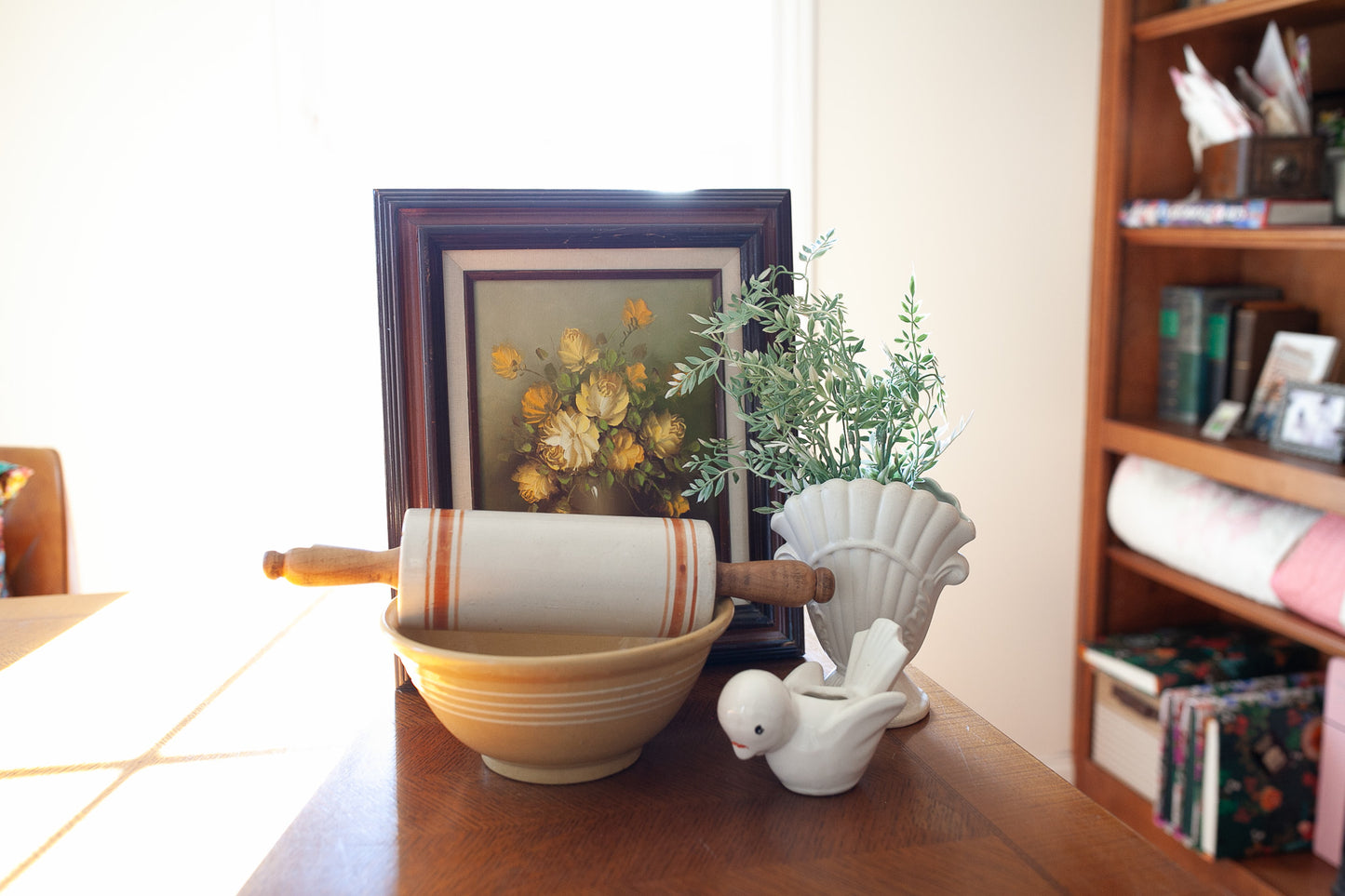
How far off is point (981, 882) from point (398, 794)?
1.28 feet

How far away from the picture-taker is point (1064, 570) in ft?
8.07

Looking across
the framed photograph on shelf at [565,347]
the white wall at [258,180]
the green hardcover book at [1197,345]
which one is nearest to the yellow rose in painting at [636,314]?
the framed photograph on shelf at [565,347]

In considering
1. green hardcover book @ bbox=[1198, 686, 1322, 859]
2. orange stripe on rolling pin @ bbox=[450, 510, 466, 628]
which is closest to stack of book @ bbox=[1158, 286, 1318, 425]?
green hardcover book @ bbox=[1198, 686, 1322, 859]

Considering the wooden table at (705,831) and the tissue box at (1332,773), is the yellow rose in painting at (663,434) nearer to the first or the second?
the wooden table at (705,831)

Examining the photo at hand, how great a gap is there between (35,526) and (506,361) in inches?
47.2

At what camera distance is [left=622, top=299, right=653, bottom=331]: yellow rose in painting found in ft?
2.96

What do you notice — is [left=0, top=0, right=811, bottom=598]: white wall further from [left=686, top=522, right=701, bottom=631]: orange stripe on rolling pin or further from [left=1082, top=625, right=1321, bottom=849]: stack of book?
[left=686, top=522, right=701, bottom=631]: orange stripe on rolling pin

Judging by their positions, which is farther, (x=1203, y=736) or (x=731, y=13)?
(x=731, y=13)

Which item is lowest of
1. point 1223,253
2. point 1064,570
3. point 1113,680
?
point 1113,680

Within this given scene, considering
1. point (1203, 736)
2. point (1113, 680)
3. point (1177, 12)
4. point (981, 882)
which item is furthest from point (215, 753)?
point (1177, 12)

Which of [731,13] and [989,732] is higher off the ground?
[731,13]

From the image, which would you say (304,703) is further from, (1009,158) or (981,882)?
(1009,158)

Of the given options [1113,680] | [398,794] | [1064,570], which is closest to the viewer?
[398,794]

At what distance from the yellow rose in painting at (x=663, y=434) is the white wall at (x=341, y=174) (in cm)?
133
